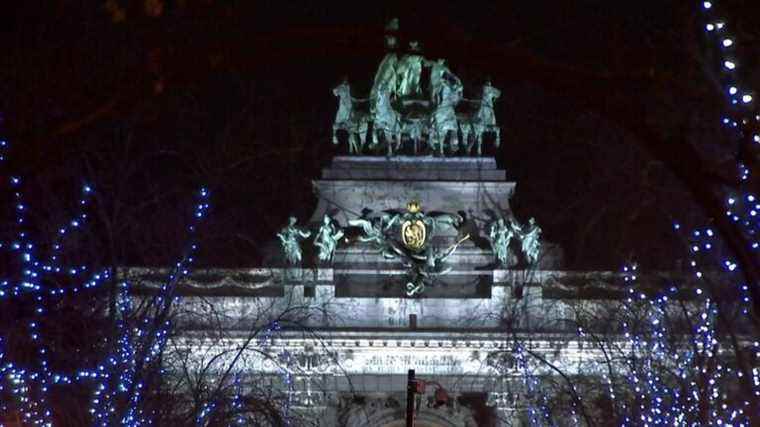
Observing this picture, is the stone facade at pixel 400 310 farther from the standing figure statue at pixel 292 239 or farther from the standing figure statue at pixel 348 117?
the standing figure statue at pixel 348 117

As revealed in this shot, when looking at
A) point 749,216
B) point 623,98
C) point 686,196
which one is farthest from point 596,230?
point 623,98

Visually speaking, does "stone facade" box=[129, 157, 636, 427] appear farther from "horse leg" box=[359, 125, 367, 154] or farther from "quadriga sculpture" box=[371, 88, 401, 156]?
"quadriga sculpture" box=[371, 88, 401, 156]

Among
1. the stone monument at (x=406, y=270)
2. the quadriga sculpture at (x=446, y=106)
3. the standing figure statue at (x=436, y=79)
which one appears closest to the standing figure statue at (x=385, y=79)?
the stone monument at (x=406, y=270)

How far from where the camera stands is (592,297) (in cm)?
5562

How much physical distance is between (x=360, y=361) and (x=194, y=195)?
914 inches

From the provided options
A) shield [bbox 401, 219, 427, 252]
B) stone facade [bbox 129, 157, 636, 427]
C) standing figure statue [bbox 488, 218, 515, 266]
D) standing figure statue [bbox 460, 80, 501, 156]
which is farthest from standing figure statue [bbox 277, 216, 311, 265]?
standing figure statue [bbox 460, 80, 501, 156]

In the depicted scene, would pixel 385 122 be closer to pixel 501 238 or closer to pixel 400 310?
pixel 501 238

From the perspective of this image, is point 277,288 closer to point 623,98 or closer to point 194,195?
point 194,195

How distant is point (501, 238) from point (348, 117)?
5.84 meters

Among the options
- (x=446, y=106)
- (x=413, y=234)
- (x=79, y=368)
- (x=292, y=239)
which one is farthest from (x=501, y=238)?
(x=79, y=368)

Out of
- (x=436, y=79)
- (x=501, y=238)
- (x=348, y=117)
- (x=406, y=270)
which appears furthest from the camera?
(x=406, y=270)

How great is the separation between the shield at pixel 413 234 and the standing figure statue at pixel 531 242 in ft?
10.0

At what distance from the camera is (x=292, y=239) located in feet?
192

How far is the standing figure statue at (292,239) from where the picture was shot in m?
A: 58.3
